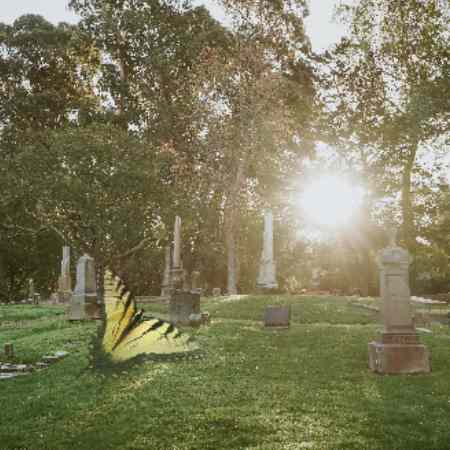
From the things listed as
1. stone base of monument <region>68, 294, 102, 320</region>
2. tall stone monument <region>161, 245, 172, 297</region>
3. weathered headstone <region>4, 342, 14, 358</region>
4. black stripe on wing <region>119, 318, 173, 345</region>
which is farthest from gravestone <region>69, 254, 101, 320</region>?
black stripe on wing <region>119, 318, 173, 345</region>

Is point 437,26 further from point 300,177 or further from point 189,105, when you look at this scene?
point 189,105

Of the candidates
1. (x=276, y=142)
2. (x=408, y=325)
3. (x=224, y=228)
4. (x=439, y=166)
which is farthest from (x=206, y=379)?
(x=439, y=166)

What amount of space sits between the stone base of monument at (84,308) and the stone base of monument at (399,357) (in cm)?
1042

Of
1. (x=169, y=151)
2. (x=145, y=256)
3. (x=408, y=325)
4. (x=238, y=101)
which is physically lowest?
(x=408, y=325)

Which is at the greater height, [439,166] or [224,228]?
[439,166]

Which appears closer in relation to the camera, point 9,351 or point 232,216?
point 9,351

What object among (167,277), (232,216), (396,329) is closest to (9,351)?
(396,329)

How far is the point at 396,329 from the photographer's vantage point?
1165cm

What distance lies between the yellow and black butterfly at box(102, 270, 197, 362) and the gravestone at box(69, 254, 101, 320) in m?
15.4

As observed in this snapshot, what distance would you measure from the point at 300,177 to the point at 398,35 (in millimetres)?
9857

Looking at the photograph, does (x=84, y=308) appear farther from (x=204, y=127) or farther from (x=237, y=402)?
(x=204, y=127)

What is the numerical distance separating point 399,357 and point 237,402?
13.2 feet

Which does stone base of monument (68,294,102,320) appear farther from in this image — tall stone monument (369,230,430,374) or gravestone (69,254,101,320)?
tall stone monument (369,230,430,374)

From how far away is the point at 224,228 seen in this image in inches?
1426
